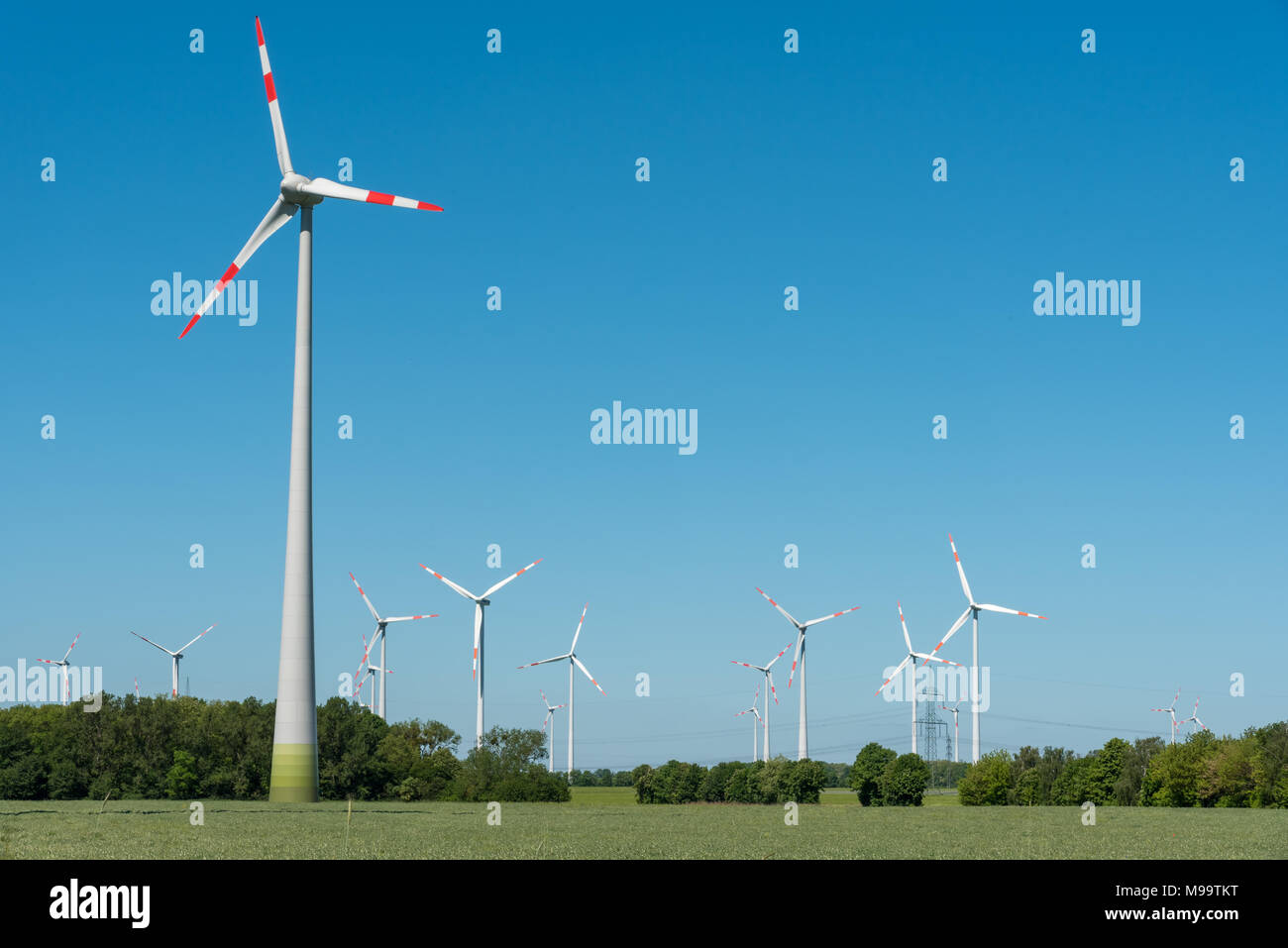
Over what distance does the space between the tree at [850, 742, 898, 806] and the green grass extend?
89.7 metres

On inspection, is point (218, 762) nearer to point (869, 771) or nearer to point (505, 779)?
point (505, 779)

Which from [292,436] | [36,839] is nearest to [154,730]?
[292,436]

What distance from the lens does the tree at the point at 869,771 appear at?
164m

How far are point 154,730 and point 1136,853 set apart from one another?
115775 millimetres

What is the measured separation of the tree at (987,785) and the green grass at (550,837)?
10155cm

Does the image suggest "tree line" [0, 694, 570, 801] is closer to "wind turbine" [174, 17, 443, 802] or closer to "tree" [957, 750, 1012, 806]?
"wind turbine" [174, 17, 443, 802]

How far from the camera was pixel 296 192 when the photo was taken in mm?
85438

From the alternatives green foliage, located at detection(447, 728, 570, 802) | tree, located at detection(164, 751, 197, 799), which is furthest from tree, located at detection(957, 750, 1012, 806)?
tree, located at detection(164, 751, 197, 799)

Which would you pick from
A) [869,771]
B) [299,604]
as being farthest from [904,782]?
[299,604]

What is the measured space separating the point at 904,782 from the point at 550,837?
390 ft

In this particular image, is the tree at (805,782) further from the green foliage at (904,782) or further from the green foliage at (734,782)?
the green foliage at (904,782)
